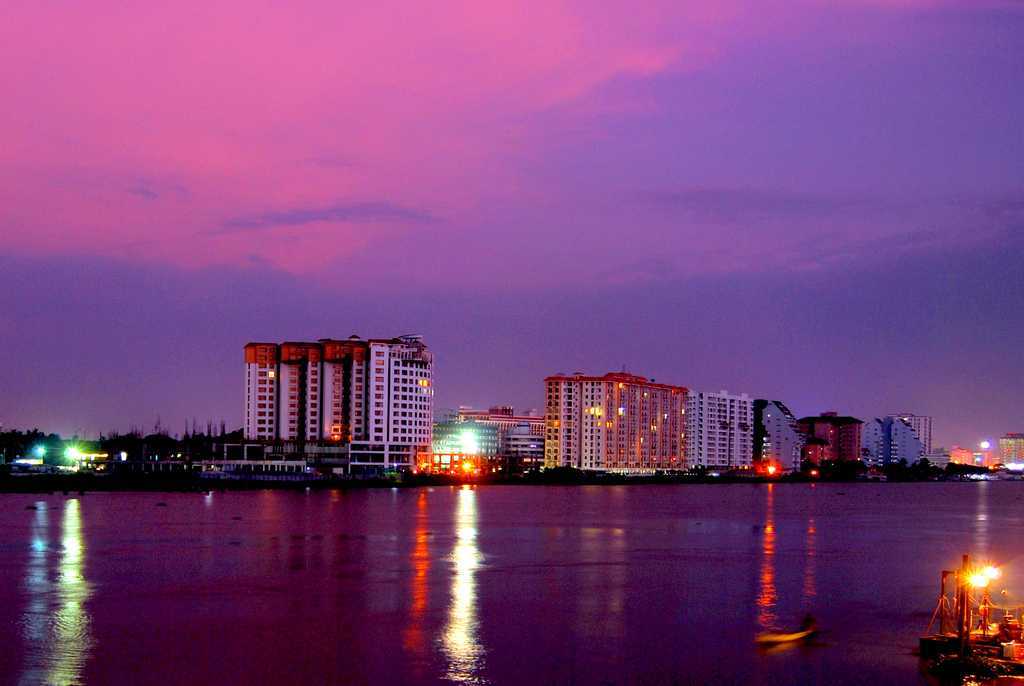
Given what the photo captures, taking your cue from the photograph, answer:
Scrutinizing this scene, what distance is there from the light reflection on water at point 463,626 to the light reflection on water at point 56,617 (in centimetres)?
700

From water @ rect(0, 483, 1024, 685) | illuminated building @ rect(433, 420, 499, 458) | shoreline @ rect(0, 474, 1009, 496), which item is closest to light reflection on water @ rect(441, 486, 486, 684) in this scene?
water @ rect(0, 483, 1024, 685)

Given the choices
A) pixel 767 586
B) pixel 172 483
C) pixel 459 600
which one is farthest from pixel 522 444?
pixel 459 600

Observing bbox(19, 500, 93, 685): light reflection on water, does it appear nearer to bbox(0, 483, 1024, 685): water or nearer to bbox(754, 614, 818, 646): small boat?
bbox(0, 483, 1024, 685): water

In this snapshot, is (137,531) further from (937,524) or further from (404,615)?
(937,524)

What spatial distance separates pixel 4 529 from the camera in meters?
54.1

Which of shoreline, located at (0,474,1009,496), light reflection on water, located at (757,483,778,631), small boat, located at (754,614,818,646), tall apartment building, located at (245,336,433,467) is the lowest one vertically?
shoreline, located at (0,474,1009,496)

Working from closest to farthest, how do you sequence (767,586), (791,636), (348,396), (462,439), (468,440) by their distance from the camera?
(791,636)
(767,586)
(348,396)
(468,440)
(462,439)

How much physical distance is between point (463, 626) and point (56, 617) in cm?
963

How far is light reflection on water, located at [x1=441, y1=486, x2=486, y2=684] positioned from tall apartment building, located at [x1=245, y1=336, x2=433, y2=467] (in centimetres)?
7891

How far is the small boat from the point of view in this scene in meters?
24.7

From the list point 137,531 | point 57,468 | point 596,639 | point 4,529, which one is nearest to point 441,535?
point 137,531

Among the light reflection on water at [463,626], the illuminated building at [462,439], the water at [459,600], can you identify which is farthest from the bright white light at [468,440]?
the light reflection on water at [463,626]

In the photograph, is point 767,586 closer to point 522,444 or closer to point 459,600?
point 459,600

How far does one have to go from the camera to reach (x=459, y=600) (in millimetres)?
30109
